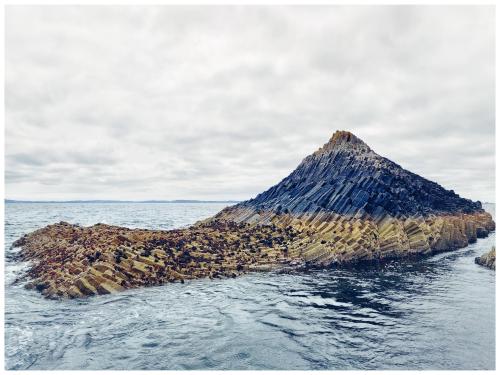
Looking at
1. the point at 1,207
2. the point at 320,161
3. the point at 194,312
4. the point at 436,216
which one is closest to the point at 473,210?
the point at 436,216

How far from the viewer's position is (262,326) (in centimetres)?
2022

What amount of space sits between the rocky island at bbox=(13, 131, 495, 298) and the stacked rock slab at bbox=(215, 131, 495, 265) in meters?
0.14

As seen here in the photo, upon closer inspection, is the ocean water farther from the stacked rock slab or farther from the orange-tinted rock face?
the stacked rock slab

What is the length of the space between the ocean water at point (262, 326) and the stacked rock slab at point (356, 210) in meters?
9.73

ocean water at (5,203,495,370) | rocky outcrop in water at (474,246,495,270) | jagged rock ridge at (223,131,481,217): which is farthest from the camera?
jagged rock ridge at (223,131,481,217)

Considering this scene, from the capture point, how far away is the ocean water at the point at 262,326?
53.9 ft

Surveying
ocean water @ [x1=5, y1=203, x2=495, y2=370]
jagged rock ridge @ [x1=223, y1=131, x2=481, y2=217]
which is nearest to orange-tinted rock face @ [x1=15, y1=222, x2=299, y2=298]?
ocean water @ [x1=5, y1=203, x2=495, y2=370]

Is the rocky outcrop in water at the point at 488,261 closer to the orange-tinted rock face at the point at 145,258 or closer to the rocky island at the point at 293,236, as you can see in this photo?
the rocky island at the point at 293,236

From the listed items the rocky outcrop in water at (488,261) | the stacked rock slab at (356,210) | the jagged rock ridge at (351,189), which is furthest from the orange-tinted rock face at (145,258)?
the rocky outcrop in water at (488,261)

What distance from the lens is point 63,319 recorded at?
68.8 feet

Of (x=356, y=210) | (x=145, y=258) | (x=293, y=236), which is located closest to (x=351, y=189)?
(x=356, y=210)

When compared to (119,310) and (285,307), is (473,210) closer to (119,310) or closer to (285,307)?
(285,307)

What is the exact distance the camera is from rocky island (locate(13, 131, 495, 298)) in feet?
96.3

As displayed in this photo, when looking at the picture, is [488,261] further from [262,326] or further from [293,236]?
[262,326]
